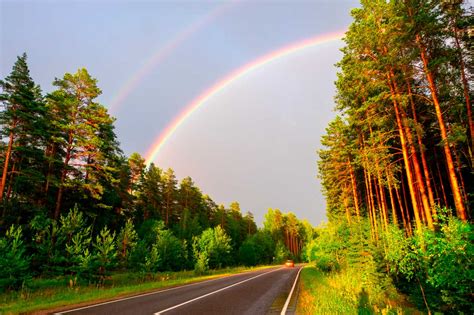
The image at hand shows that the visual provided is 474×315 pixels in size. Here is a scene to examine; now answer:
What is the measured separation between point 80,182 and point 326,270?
1140 inches

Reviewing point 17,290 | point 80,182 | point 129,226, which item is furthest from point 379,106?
point 80,182

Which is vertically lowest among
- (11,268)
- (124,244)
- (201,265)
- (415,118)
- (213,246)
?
(201,265)

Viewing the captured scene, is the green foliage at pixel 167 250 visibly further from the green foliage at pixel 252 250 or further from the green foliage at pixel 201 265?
the green foliage at pixel 252 250

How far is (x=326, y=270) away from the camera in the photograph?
1219 inches

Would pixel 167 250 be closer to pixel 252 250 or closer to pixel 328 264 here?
pixel 328 264

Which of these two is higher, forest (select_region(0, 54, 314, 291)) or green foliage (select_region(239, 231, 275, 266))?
forest (select_region(0, 54, 314, 291))

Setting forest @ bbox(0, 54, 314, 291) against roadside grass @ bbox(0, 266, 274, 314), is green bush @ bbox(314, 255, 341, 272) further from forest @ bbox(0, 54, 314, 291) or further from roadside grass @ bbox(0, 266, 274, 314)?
roadside grass @ bbox(0, 266, 274, 314)

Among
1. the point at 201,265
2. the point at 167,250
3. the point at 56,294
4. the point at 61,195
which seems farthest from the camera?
the point at 201,265

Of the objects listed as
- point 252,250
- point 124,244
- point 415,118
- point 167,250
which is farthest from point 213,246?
point 415,118

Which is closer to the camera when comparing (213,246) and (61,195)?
(61,195)

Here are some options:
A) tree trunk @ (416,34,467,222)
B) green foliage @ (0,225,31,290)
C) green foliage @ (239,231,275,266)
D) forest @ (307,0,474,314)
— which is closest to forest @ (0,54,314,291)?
green foliage @ (0,225,31,290)

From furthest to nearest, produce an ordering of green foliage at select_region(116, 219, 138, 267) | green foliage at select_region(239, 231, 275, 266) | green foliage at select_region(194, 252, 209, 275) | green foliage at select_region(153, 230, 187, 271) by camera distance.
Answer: green foliage at select_region(239, 231, 275, 266) < green foliage at select_region(194, 252, 209, 275) < green foliage at select_region(153, 230, 187, 271) < green foliage at select_region(116, 219, 138, 267)

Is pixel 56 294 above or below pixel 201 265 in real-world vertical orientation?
above

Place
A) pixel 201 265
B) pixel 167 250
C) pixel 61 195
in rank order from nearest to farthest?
1. pixel 61 195
2. pixel 167 250
3. pixel 201 265
